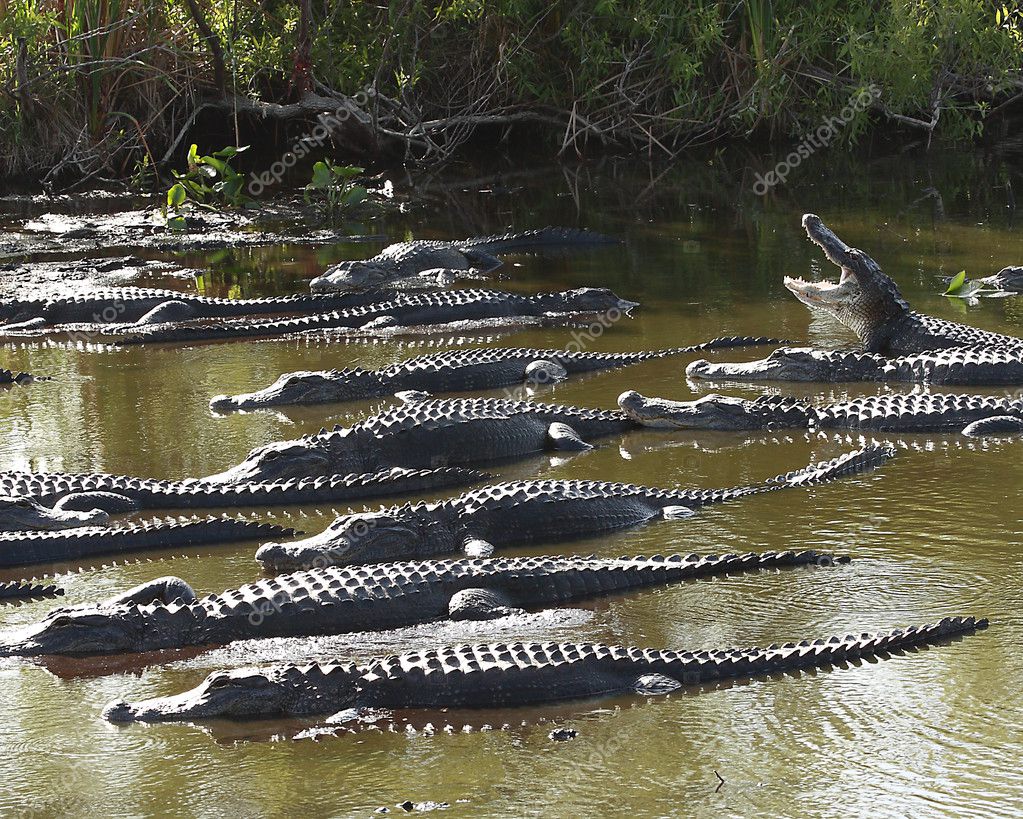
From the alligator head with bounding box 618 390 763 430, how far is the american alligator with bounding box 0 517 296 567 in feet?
7.01

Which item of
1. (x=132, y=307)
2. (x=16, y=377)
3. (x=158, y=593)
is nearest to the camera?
(x=158, y=593)

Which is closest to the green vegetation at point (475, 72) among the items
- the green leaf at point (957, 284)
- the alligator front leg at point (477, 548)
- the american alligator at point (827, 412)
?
the green leaf at point (957, 284)

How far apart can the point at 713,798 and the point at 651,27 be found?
1364 cm

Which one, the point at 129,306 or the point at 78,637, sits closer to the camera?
the point at 78,637

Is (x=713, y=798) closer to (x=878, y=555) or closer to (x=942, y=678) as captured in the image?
(x=942, y=678)

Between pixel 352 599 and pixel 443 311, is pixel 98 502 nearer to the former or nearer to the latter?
pixel 352 599

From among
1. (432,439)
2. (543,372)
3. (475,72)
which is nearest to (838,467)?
(432,439)

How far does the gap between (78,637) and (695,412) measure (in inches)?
132

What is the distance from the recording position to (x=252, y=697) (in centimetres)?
418

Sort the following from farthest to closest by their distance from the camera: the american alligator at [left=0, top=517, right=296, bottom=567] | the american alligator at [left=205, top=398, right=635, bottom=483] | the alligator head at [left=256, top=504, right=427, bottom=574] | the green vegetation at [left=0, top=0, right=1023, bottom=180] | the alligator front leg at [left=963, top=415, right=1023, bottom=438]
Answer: the green vegetation at [left=0, top=0, right=1023, bottom=180] < the alligator front leg at [left=963, top=415, right=1023, bottom=438] < the american alligator at [left=205, top=398, right=635, bottom=483] < the american alligator at [left=0, top=517, right=296, bottom=567] < the alligator head at [left=256, top=504, right=427, bottom=574]

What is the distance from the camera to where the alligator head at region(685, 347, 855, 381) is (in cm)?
799

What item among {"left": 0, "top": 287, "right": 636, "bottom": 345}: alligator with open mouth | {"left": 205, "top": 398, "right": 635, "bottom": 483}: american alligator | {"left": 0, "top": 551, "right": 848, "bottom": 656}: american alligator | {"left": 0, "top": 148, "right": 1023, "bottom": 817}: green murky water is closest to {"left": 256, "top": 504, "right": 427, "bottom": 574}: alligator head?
{"left": 0, "top": 148, "right": 1023, "bottom": 817}: green murky water

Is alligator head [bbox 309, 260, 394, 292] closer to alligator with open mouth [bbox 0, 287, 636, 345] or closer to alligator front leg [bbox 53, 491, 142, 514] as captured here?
alligator with open mouth [bbox 0, 287, 636, 345]

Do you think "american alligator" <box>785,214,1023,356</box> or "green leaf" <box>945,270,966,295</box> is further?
"green leaf" <box>945,270,966,295</box>
